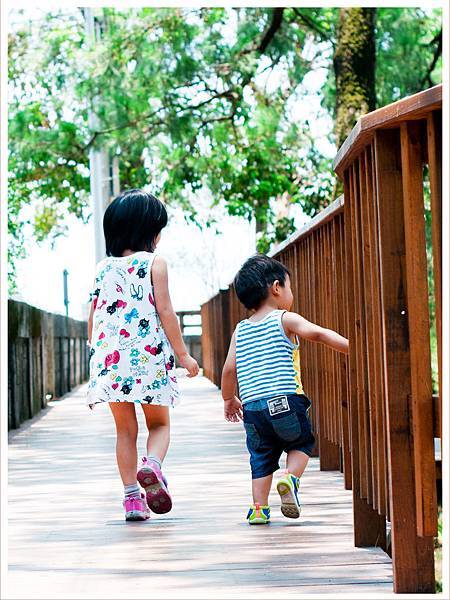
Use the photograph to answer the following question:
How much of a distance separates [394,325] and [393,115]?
0.52m

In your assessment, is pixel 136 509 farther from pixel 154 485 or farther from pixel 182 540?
pixel 182 540

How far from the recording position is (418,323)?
287cm

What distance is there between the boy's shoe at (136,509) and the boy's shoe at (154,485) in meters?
0.12

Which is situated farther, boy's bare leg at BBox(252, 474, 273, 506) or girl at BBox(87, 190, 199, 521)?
girl at BBox(87, 190, 199, 521)

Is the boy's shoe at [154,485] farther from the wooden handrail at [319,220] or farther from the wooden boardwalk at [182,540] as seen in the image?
the wooden handrail at [319,220]

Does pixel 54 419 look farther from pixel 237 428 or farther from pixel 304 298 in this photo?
pixel 304 298

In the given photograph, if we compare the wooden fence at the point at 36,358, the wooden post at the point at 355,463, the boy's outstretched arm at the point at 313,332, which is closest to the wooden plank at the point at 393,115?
the wooden post at the point at 355,463

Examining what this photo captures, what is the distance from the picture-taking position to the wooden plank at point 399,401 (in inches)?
115

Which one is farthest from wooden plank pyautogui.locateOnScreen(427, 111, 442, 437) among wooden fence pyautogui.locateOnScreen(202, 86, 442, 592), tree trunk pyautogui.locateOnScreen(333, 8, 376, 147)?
tree trunk pyautogui.locateOnScreen(333, 8, 376, 147)

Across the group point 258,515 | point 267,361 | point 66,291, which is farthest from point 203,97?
point 258,515

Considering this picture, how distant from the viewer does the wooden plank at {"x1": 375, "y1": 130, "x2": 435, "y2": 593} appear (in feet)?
9.62

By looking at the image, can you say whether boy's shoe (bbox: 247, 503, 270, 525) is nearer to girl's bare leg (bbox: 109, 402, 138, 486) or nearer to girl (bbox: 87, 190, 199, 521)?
girl (bbox: 87, 190, 199, 521)

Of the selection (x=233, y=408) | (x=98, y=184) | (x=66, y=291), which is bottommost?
(x=233, y=408)

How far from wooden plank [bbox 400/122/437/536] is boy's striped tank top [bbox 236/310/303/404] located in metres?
1.41
